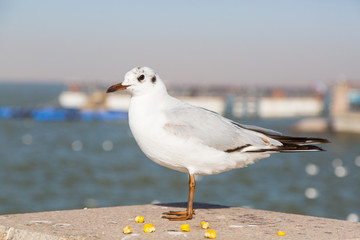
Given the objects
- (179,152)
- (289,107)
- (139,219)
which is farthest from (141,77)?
(289,107)

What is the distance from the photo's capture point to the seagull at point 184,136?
5.51 meters

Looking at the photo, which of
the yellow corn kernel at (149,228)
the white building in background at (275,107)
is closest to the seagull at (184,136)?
the yellow corn kernel at (149,228)

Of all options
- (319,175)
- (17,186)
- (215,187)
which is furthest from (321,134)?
(17,186)

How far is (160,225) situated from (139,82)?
154 cm

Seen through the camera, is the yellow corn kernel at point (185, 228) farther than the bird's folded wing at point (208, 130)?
No

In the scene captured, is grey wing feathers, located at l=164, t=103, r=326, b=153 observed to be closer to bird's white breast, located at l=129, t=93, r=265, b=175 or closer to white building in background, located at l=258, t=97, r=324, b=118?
bird's white breast, located at l=129, t=93, r=265, b=175

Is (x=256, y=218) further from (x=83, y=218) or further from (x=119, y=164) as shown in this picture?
(x=119, y=164)

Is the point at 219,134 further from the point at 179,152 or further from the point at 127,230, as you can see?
the point at 127,230

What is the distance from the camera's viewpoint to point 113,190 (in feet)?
128

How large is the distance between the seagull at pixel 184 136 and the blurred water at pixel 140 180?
1107 inches

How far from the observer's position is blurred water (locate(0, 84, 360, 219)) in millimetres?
35312

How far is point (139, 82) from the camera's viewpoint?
A: 5539 millimetres

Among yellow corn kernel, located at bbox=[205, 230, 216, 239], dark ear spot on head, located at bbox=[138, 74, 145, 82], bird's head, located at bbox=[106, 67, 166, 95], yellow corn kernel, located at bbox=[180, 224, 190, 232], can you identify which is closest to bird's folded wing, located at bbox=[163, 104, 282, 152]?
bird's head, located at bbox=[106, 67, 166, 95]

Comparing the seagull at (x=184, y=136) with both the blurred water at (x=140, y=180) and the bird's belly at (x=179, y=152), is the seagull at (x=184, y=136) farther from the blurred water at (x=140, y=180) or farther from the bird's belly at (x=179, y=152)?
the blurred water at (x=140, y=180)
